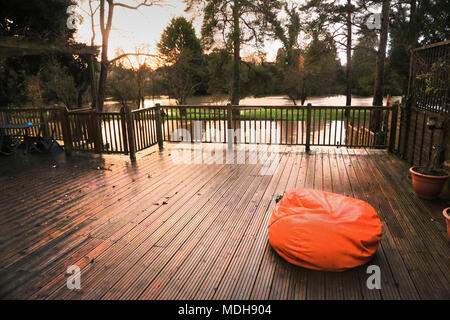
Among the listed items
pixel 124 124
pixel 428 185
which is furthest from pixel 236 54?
pixel 428 185

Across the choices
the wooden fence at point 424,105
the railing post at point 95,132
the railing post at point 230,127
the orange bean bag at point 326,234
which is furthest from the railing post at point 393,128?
the railing post at point 95,132

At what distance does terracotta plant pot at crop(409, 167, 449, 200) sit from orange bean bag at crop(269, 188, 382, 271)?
164cm

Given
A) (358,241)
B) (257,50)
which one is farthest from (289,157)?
(257,50)

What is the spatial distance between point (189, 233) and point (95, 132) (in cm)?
420

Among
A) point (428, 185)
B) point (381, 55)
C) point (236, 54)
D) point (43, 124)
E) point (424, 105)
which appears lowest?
point (428, 185)

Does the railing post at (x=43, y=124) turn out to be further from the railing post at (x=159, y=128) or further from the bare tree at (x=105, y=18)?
the bare tree at (x=105, y=18)

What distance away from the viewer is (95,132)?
6504 millimetres

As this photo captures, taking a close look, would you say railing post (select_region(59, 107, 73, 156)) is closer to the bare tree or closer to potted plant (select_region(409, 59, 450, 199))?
the bare tree

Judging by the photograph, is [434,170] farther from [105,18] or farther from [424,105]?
[105,18]

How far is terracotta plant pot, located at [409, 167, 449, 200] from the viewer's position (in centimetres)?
393

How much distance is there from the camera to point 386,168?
5.50m

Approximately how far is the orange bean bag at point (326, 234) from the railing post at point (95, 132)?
15.9ft

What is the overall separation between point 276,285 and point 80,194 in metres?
3.26

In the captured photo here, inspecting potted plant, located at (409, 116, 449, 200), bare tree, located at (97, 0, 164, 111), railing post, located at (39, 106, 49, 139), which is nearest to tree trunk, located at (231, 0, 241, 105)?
bare tree, located at (97, 0, 164, 111)
